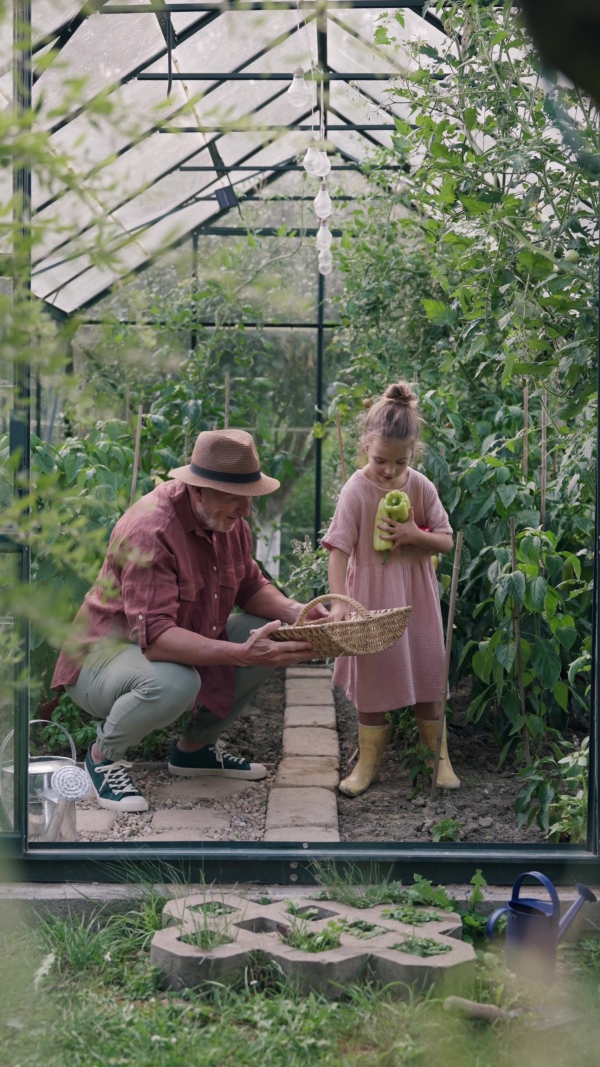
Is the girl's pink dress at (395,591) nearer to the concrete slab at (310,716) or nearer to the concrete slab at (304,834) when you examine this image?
the concrete slab at (304,834)

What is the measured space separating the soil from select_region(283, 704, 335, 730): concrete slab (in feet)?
0.91

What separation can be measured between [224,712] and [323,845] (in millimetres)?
990

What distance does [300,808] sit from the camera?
3.65 metres

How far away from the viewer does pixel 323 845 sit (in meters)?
3.05

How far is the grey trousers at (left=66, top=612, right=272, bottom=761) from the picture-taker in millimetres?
3562

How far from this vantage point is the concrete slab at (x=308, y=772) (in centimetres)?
397

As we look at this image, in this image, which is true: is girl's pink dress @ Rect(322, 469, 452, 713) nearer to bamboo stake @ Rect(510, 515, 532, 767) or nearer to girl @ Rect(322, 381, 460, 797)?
girl @ Rect(322, 381, 460, 797)

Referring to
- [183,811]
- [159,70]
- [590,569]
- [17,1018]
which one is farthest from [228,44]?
[17,1018]

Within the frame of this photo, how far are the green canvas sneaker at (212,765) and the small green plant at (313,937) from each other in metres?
1.47

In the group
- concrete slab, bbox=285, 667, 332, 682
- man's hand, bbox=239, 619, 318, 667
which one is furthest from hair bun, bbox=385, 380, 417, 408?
concrete slab, bbox=285, 667, 332, 682

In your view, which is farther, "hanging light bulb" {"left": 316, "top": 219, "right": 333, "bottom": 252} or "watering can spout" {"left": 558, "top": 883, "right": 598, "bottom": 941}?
"hanging light bulb" {"left": 316, "top": 219, "right": 333, "bottom": 252}

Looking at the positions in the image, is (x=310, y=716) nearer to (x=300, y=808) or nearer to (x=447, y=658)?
(x=300, y=808)

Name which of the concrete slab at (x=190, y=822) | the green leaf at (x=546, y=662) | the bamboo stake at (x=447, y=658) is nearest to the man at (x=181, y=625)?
the concrete slab at (x=190, y=822)

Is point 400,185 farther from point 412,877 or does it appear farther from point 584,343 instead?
point 412,877
